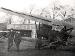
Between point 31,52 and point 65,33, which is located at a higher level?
point 65,33

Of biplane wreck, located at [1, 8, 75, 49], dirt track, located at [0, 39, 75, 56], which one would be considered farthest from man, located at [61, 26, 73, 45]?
dirt track, located at [0, 39, 75, 56]

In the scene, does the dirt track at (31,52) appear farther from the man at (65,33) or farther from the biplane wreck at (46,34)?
the man at (65,33)

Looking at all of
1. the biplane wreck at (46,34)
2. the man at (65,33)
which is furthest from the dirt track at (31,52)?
the man at (65,33)

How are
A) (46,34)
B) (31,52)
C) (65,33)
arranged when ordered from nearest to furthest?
(31,52)
(65,33)
(46,34)

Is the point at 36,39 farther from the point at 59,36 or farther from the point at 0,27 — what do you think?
the point at 0,27

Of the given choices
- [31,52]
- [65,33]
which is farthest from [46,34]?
[31,52]

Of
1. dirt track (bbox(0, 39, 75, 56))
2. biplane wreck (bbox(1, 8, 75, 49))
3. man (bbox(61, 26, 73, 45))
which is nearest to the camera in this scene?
dirt track (bbox(0, 39, 75, 56))

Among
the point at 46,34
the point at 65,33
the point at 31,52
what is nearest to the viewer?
the point at 31,52

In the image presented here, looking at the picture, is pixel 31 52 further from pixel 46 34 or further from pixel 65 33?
pixel 65 33

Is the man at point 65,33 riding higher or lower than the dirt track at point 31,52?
higher

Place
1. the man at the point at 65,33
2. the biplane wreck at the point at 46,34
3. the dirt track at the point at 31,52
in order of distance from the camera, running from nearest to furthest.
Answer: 1. the dirt track at the point at 31,52
2. the biplane wreck at the point at 46,34
3. the man at the point at 65,33

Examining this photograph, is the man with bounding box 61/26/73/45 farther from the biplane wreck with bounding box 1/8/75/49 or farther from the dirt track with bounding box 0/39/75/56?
the dirt track with bounding box 0/39/75/56

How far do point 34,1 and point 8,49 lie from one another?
1.39m

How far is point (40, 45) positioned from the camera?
4109 mm
